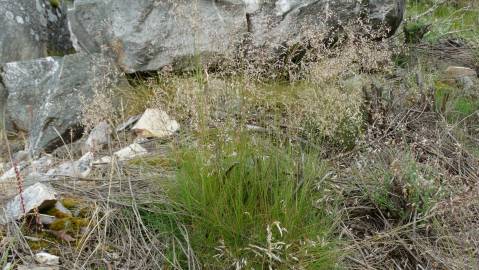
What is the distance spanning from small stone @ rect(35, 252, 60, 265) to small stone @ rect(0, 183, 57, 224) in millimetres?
215

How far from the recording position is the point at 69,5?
201 inches

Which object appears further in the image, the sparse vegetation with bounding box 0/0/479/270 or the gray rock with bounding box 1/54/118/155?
the gray rock with bounding box 1/54/118/155

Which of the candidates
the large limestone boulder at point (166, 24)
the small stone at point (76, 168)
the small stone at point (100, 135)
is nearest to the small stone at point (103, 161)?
the small stone at point (76, 168)

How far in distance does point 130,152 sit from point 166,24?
138cm

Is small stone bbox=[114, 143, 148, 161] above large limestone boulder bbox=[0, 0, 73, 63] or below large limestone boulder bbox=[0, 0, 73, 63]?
below

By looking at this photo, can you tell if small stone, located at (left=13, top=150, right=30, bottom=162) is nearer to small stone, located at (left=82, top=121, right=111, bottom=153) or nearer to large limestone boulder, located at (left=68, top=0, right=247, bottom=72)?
small stone, located at (left=82, top=121, right=111, bottom=153)

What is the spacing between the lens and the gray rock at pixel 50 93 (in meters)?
4.12

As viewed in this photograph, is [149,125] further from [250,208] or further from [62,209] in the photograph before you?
[250,208]

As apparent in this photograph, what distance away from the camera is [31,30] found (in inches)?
195

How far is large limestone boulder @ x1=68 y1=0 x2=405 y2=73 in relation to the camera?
431cm

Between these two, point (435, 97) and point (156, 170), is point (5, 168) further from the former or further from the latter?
point (435, 97)

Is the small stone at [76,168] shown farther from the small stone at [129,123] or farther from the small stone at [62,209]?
the small stone at [129,123]

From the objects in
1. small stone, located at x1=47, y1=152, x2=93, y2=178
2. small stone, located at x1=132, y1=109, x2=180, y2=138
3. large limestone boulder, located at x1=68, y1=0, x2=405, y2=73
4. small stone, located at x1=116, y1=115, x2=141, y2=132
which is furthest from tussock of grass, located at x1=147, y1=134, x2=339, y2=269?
large limestone boulder, located at x1=68, y1=0, x2=405, y2=73

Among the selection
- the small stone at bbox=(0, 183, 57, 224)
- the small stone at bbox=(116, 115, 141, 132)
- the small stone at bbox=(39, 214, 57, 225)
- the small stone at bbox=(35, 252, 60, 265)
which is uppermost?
the small stone at bbox=(0, 183, 57, 224)
